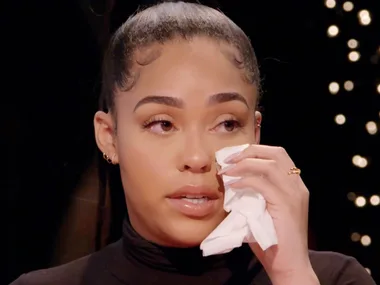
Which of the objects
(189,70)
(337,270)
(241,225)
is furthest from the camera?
(337,270)

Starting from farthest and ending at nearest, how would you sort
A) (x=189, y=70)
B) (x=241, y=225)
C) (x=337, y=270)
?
(x=337, y=270)
(x=189, y=70)
(x=241, y=225)

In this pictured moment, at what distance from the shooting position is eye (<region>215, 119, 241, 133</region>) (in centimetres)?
112

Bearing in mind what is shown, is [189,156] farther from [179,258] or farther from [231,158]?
[179,258]

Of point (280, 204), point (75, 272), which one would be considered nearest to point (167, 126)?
point (280, 204)

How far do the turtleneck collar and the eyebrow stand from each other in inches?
10.3

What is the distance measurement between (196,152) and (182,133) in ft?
0.18

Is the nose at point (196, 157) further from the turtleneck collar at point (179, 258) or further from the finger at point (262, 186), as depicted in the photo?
the turtleneck collar at point (179, 258)

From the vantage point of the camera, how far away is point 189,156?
106 cm

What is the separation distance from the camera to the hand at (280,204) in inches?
41.0

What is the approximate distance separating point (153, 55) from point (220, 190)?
0.27 m

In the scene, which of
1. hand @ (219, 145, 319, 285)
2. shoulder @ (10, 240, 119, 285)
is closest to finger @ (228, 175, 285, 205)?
hand @ (219, 145, 319, 285)

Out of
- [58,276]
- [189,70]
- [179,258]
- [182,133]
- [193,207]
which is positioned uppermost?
[189,70]

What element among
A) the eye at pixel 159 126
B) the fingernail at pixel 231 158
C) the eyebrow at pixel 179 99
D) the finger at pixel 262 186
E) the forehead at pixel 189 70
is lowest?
the finger at pixel 262 186

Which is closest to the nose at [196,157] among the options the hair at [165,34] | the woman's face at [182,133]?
the woman's face at [182,133]
